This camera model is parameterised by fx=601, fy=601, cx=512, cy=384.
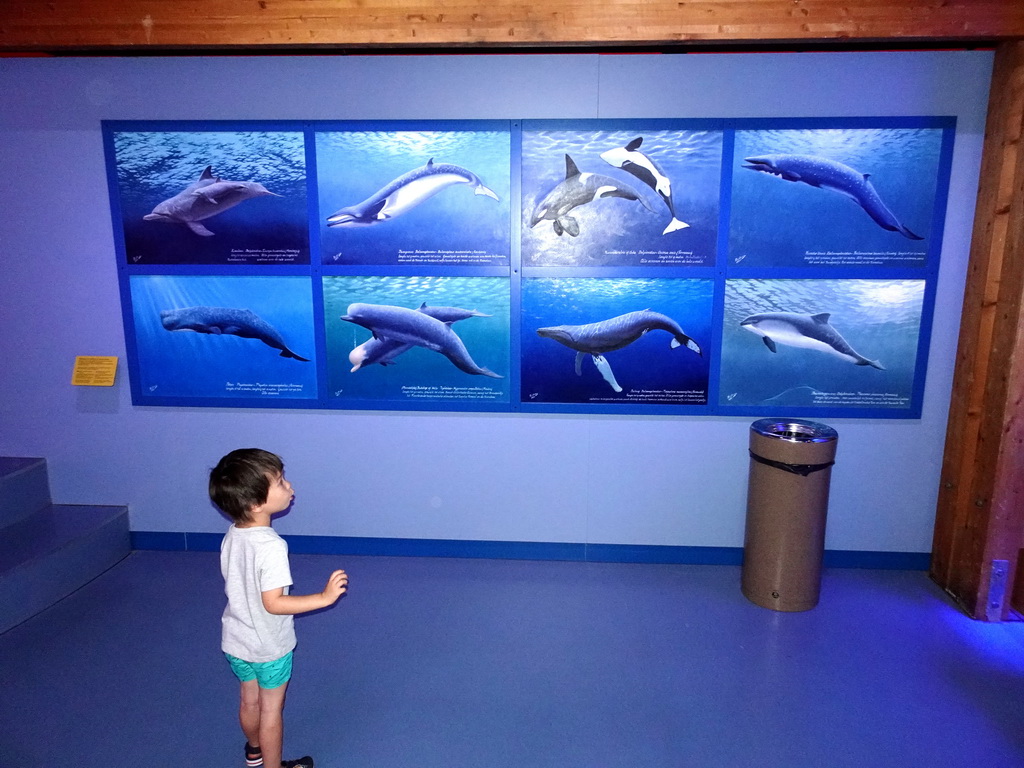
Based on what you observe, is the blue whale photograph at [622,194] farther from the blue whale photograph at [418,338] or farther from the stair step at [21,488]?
the stair step at [21,488]

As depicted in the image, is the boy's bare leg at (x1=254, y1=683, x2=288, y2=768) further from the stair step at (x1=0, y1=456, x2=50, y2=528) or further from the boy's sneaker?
the stair step at (x1=0, y1=456, x2=50, y2=528)

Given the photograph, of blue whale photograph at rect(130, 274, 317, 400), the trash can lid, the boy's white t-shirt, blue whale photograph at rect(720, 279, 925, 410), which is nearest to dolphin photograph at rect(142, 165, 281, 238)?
blue whale photograph at rect(130, 274, 317, 400)

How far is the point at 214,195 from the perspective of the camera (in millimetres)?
3268

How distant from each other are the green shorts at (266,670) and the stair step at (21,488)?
2450 mm

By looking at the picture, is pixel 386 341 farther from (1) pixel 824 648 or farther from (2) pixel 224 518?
(1) pixel 824 648

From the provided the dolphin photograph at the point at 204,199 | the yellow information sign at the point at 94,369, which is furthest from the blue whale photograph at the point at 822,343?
the yellow information sign at the point at 94,369

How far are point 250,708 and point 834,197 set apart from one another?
341 cm

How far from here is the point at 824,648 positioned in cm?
270

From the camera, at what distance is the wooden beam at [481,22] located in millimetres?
2748

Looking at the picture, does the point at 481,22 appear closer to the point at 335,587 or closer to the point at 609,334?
the point at 609,334

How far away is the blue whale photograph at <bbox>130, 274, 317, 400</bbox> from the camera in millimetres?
3355

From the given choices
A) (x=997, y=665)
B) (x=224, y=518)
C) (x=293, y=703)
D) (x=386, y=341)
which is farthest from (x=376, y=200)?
(x=997, y=665)

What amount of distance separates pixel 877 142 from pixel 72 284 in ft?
14.5

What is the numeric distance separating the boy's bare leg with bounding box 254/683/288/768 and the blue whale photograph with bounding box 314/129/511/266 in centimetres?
214
